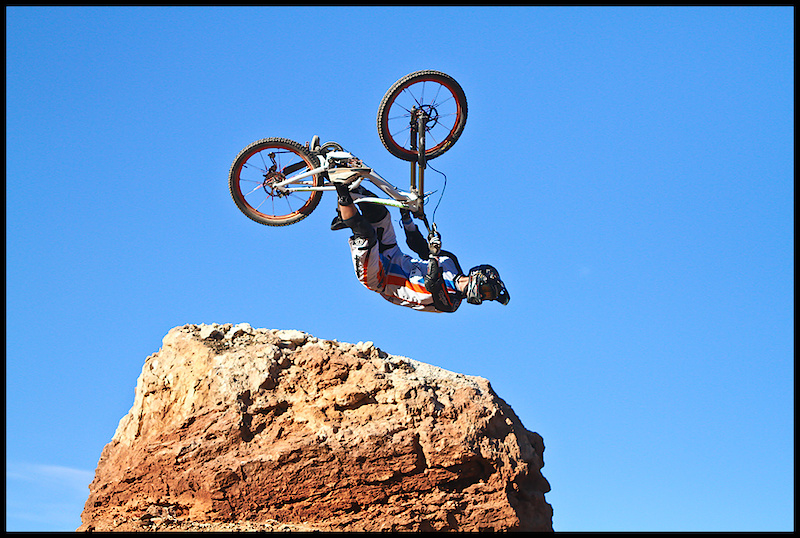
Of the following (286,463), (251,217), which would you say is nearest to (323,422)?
(286,463)

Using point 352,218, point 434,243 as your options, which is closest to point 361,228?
point 352,218

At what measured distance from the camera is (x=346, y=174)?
11.3 m

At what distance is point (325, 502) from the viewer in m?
9.52

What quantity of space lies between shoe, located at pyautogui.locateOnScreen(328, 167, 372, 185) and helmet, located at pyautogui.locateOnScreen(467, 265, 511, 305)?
2.04 metres

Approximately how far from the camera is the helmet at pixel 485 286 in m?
11.3

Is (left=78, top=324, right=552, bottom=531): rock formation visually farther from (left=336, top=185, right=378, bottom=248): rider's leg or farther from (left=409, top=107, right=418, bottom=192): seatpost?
(left=409, top=107, right=418, bottom=192): seatpost

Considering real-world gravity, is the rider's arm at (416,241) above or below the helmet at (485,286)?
above

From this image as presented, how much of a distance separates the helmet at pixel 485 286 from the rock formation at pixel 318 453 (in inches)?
48.5

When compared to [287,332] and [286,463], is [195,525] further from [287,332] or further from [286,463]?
[287,332]

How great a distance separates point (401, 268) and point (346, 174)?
1532 mm

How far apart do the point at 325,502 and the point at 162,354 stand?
10.8 feet

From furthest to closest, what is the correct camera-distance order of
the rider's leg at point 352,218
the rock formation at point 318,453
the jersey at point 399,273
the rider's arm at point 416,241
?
the rider's arm at point 416,241 < the jersey at point 399,273 < the rider's leg at point 352,218 < the rock formation at point 318,453

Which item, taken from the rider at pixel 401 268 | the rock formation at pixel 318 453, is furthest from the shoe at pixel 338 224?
the rock formation at pixel 318 453

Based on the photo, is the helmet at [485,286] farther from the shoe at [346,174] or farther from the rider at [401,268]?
the shoe at [346,174]
